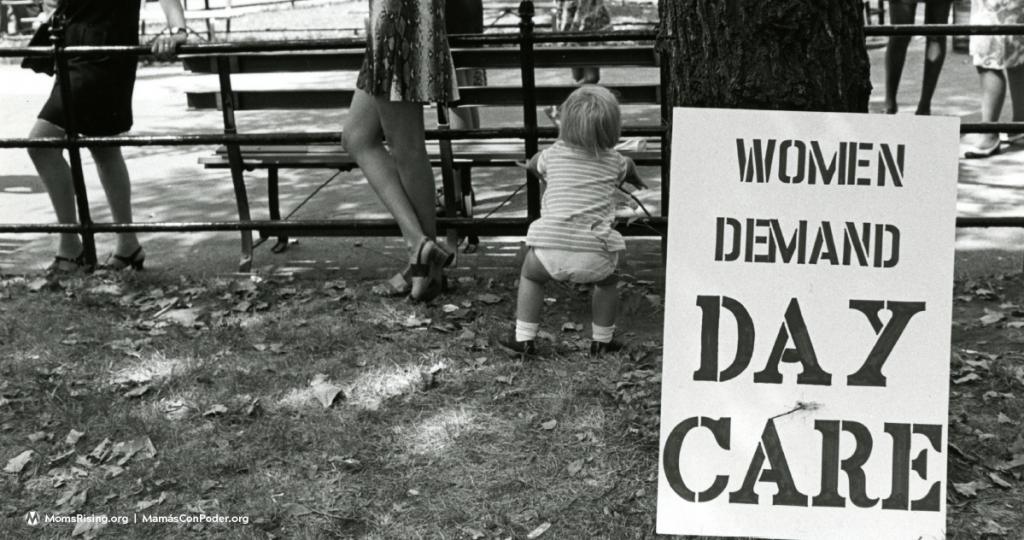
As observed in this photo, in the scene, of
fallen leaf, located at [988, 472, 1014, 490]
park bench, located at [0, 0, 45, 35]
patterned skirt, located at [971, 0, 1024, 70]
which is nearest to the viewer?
fallen leaf, located at [988, 472, 1014, 490]

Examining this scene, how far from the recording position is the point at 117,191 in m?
6.17

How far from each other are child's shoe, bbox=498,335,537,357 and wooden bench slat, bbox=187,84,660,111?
1.54 meters

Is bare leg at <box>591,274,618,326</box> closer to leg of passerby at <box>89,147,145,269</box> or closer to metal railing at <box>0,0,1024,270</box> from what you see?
metal railing at <box>0,0,1024,270</box>

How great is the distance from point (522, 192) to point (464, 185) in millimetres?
1342

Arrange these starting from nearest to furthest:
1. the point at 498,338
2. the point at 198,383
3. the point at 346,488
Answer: the point at 346,488 < the point at 198,383 < the point at 498,338

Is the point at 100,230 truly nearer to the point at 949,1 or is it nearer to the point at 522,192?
the point at 522,192

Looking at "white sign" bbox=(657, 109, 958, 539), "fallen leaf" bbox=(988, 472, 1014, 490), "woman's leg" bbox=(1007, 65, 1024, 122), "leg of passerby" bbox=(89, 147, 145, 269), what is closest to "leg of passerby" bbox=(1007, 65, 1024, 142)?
"woman's leg" bbox=(1007, 65, 1024, 122)

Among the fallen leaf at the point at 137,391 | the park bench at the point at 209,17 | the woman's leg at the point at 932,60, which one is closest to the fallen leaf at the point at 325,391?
the fallen leaf at the point at 137,391

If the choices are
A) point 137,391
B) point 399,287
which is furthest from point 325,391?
point 399,287

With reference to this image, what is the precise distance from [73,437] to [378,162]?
1.81m

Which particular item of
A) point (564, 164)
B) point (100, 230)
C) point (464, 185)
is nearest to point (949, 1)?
point (464, 185)

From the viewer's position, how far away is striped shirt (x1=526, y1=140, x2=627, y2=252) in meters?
4.68

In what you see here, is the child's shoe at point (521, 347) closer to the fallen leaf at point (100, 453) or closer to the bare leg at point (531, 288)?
the bare leg at point (531, 288)

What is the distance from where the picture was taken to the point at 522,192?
7820 mm
